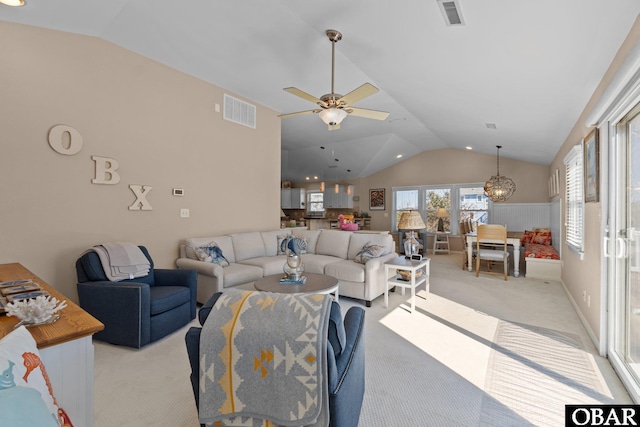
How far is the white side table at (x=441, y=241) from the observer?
870 cm

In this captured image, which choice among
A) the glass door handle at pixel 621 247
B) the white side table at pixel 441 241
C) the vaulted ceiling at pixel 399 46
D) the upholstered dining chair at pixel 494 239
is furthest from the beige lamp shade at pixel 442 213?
the glass door handle at pixel 621 247

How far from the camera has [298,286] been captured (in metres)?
3.02

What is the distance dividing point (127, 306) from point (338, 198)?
813 centimetres

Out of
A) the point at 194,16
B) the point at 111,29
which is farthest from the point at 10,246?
the point at 194,16

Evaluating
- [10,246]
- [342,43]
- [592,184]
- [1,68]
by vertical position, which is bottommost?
[10,246]

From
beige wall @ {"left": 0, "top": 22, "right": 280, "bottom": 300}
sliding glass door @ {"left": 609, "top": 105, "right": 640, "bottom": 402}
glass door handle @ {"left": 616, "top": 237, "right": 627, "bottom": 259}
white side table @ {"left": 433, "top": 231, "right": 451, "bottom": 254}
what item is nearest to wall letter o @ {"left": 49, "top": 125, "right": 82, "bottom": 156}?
beige wall @ {"left": 0, "top": 22, "right": 280, "bottom": 300}

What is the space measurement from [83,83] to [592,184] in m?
5.09

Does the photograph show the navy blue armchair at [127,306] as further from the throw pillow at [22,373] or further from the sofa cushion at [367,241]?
the sofa cushion at [367,241]

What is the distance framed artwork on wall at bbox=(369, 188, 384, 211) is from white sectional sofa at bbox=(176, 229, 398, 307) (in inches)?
198

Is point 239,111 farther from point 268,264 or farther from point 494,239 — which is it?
point 494,239

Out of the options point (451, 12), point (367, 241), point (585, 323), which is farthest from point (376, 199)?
point (451, 12)

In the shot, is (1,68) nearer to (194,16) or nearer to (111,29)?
(111,29)

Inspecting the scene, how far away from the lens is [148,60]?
3.72 meters

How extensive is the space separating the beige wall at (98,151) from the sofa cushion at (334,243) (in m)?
1.52
